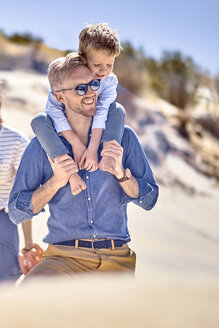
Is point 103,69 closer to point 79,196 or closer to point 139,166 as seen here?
point 139,166

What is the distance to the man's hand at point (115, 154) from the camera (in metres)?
2.77

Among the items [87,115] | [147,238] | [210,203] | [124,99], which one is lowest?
[210,203]

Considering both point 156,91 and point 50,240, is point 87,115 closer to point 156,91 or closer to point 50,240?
point 50,240

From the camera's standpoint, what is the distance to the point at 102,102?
9.80ft

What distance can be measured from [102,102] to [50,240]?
844mm

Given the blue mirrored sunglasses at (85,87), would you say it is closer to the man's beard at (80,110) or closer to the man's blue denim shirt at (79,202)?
the man's beard at (80,110)

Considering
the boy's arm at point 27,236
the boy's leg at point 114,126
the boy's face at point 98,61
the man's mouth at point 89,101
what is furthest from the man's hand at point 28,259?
the boy's face at point 98,61

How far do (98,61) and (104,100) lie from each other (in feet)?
0.80

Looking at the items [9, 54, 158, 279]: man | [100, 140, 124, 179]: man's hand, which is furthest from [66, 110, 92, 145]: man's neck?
[100, 140, 124, 179]: man's hand

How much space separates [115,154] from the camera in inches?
109

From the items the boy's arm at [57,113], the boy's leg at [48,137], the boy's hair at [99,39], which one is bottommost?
the boy's leg at [48,137]

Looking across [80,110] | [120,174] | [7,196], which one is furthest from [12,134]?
[120,174]

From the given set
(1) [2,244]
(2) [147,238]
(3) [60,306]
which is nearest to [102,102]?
(1) [2,244]

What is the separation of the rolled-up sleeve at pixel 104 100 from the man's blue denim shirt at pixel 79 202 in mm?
223
